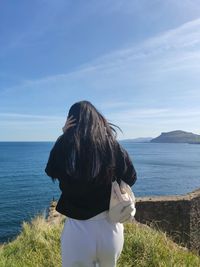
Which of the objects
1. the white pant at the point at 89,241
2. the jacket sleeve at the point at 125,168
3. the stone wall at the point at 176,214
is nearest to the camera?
the white pant at the point at 89,241

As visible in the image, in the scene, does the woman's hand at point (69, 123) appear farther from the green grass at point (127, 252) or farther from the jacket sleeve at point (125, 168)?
the green grass at point (127, 252)

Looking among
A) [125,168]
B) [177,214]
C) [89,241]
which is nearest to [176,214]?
[177,214]

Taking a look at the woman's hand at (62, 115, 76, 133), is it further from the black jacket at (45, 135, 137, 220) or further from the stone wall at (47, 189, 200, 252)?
the stone wall at (47, 189, 200, 252)

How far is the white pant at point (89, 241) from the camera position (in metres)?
3.18

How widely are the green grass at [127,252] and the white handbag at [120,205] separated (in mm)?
2274

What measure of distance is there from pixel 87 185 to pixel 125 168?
0.37 meters

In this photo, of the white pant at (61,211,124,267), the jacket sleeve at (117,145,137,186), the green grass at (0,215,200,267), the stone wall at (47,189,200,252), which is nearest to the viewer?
the white pant at (61,211,124,267)

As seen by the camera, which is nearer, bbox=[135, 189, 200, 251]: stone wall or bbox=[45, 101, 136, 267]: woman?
bbox=[45, 101, 136, 267]: woman

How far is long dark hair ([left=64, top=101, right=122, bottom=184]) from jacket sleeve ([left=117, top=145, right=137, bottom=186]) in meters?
0.07

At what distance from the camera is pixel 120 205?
3.24 m

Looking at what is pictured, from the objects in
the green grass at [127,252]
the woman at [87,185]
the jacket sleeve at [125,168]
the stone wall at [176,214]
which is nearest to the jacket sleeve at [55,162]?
the woman at [87,185]

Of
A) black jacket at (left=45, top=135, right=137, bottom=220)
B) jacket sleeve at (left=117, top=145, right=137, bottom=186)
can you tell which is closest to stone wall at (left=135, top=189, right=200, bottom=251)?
jacket sleeve at (left=117, top=145, right=137, bottom=186)

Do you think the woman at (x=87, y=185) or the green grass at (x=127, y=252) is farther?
the green grass at (x=127, y=252)

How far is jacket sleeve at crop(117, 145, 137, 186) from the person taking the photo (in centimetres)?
331
